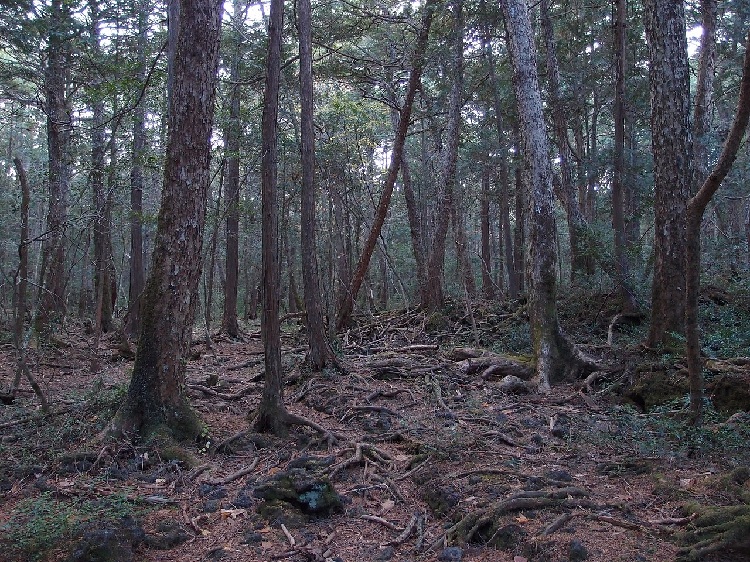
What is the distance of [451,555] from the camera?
176 inches

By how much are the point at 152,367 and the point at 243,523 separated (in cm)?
232

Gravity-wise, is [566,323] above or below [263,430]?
above

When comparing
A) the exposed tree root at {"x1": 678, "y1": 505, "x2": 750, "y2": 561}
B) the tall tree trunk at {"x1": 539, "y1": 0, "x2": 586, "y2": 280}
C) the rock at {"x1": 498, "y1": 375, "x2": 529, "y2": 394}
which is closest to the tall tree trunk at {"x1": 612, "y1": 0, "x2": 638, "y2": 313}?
the tall tree trunk at {"x1": 539, "y1": 0, "x2": 586, "y2": 280}

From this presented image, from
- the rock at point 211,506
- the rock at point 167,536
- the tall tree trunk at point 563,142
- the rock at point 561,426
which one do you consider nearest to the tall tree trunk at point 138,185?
the rock at point 211,506

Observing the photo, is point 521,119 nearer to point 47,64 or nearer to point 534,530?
point 534,530

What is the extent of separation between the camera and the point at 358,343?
13492 millimetres

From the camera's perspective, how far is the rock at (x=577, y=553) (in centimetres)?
401

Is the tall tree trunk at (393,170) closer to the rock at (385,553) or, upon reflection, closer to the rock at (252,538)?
the rock at (252,538)

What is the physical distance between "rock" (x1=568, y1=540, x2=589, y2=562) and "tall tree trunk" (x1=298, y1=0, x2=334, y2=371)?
19.9 feet

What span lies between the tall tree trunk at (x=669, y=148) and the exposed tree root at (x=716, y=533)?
5414 mm

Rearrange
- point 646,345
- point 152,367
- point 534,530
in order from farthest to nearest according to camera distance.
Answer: point 646,345, point 152,367, point 534,530

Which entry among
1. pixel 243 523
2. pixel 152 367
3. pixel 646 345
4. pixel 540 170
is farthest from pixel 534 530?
pixel 540 170

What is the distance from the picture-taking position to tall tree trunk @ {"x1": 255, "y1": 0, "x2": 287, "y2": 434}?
23.0 ft

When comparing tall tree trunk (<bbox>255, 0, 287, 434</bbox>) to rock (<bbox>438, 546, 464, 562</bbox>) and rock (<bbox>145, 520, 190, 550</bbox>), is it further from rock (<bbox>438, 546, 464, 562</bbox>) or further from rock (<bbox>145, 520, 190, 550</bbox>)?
rock (<bbox>438, 546, 464, 562</bbox>)
